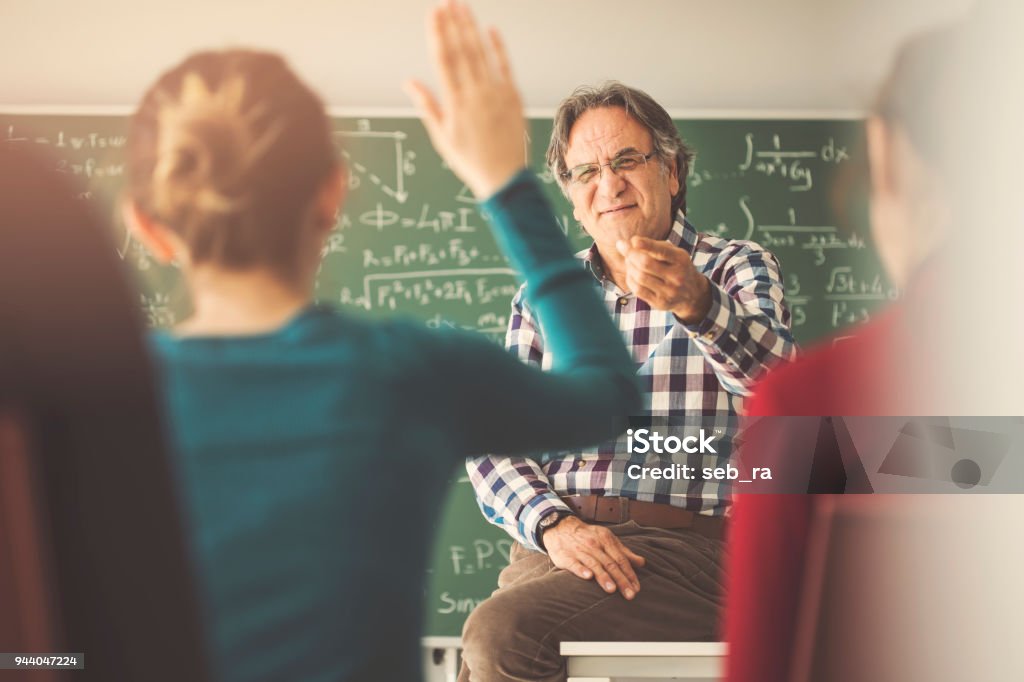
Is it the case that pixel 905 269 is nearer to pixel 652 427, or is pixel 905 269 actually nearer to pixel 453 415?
pixel 652 427

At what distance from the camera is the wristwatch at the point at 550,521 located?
1.65m

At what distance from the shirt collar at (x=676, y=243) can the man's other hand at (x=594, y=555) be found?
42 centimetres

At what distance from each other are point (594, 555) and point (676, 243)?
562 millimetres

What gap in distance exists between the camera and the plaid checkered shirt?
1552mm

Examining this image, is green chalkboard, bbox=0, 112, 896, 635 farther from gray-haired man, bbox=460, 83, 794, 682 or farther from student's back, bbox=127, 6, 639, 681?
student's back, bbox=127, 6, 639, 681

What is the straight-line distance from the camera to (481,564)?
2.04 metres

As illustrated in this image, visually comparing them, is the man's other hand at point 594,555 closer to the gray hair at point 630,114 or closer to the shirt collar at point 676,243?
the shirt collar at point 676,243

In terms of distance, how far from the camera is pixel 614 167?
5.60 feet

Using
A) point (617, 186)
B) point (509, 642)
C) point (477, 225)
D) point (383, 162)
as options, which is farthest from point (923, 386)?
point (383, 162)

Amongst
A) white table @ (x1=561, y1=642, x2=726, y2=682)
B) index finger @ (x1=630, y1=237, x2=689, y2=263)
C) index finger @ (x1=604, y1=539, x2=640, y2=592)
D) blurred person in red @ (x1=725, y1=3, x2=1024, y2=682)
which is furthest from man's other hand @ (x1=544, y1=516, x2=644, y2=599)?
index finger @ (x1=630, y1=237, x2=689, y2=263)

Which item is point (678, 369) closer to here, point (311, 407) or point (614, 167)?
point (614, 167)

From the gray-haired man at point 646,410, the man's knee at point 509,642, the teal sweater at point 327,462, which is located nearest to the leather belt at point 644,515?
the gray-haired man at point 646,410

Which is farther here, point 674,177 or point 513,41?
point 674,177

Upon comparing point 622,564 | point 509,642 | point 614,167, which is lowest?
point 509,642
